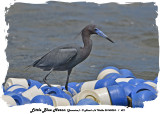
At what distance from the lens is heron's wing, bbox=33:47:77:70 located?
18.4 ft

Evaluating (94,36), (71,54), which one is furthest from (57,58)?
(94,36)

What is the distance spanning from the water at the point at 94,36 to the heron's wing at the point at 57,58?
3.22m

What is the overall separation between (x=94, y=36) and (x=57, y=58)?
412 centimetres

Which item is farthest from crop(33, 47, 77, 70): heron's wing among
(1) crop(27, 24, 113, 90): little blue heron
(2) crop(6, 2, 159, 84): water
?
(2) crop(6, 2, 159, 84): water

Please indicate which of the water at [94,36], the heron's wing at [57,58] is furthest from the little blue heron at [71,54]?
the water at [94,36]

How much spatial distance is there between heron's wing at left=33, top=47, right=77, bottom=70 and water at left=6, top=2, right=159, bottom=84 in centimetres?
322

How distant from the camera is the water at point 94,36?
376 inches

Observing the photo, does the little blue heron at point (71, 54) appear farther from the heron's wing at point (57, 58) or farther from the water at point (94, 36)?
the water at point (94, 36)

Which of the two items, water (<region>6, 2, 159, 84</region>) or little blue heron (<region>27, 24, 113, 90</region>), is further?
water (<region>6, 2, 159, 84</region>)

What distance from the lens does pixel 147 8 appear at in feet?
35.0

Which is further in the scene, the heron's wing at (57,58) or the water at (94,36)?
the water at (94,36)

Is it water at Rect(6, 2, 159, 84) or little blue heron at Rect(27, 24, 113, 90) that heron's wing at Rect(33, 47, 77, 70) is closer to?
little blue heron at Rect(27, 24, 113, 90)

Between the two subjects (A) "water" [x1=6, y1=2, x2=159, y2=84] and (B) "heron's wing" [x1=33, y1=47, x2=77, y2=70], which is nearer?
(B) "heron's wing" [x1=33, y1=47, x2=77, y2=70]

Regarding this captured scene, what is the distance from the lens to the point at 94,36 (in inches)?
381
